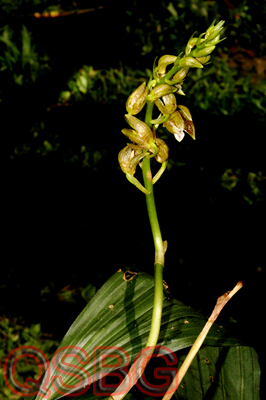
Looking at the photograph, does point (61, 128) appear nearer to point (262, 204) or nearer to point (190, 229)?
point (190, 229)

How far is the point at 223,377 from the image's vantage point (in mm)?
984

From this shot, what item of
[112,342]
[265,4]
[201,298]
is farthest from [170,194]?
[265,4]

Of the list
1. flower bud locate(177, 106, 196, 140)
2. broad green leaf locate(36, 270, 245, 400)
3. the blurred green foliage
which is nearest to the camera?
flower bud locate(177, 106, 196, 140)

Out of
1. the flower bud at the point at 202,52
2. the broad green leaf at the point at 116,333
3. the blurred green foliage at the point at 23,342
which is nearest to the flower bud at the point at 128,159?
the flower bud at the point at 202,52

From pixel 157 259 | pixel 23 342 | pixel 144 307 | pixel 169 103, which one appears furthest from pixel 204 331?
pixel 23 342

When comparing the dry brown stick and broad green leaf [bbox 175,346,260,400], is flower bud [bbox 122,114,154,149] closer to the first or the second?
the dry brown stick

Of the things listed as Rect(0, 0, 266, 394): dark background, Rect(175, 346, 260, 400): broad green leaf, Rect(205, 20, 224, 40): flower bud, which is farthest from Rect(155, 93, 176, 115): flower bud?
Rect(0, 0, 266, 394): dark background

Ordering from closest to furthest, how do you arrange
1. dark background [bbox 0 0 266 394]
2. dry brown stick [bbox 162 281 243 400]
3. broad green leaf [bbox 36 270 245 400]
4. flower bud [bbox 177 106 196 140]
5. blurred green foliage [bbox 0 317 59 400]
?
1. dry brown stick [bbox 162 281 243 400]
2. flower bud [bbox 177 106 196 140]
3. broad green leaf [bbox 36 270 245 400]
4. blurred green foliage [bbox 0 317 59 400]
5. dark background [bbox 0 0 266 394]

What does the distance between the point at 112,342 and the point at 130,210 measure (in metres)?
1.33

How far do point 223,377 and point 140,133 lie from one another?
29.3 inches

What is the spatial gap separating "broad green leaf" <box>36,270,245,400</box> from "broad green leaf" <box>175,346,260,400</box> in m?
0.17

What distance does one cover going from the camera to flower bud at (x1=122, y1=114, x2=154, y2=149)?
2.14 ft

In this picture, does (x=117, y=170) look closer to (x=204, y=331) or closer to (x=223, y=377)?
(x=223, y=377)

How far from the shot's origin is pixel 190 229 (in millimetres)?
2113
